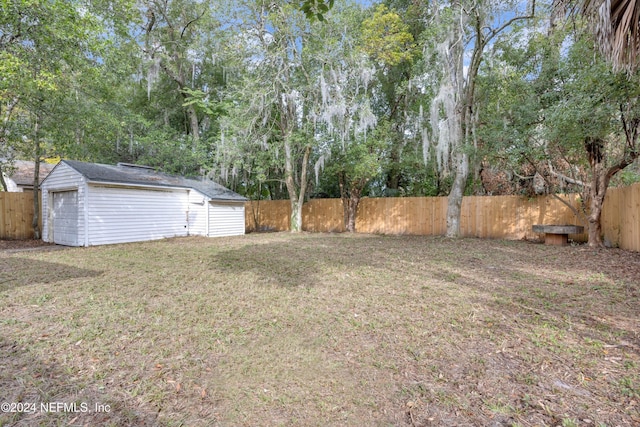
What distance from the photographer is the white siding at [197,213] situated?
11.9 m

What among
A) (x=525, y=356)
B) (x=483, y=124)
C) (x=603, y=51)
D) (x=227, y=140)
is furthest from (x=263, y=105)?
(x=525, y=356)

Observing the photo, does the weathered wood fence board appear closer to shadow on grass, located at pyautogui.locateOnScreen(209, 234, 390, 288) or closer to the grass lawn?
the grass lawn

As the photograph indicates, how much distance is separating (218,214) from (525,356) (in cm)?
1152

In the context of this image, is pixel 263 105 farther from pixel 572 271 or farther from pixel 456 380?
pixel 456 380

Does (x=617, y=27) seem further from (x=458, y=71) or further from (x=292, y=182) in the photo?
(x=292, y=182)

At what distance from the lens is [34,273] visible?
5172 mm

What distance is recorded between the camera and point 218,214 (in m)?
12.3

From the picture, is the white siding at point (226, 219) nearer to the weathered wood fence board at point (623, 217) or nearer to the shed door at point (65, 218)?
the shed door at point (65, 218)

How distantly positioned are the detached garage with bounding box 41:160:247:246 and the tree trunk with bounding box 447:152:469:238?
28.0 feet

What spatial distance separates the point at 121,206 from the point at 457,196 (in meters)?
11.0

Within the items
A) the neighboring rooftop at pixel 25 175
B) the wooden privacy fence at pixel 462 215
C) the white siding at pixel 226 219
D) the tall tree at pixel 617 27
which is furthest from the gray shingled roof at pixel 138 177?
the tall tree at pixel 617 27

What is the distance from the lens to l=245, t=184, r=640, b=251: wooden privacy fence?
7387 mm

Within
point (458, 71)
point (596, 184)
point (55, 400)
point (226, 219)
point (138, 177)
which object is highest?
point (458, 71)

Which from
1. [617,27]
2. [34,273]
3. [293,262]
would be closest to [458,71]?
[617,27]
